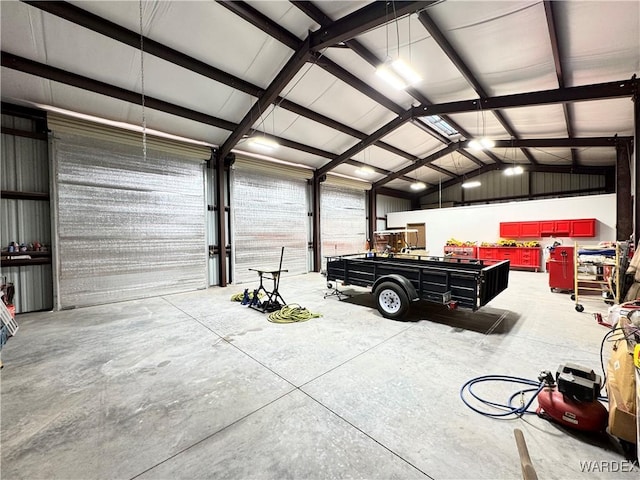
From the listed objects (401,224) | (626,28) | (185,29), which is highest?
(185,29)

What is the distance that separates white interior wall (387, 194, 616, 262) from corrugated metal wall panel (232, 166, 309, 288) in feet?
23.4

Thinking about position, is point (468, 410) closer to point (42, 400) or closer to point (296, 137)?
point (42, 400)

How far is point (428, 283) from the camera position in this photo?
420 centimetres

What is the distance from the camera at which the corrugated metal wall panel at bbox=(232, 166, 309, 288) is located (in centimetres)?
813

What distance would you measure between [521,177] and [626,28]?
477 inches

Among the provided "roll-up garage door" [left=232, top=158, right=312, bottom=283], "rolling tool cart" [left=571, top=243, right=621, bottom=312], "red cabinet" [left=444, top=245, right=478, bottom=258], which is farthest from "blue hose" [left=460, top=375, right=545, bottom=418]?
"red cabinet" [left=444, top=245, right=478, bottom=258]

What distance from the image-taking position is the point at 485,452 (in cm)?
171

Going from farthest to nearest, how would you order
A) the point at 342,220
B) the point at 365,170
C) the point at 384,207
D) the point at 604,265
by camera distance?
the point at 384,207 < the point at 342,220 < the point at 365,170 < the point at 604,265

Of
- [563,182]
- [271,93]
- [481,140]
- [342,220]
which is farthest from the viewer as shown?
[563,182]

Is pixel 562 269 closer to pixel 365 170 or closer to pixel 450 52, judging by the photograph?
pixel 450 52

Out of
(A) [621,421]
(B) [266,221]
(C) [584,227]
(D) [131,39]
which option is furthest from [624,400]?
(C) [584,227]

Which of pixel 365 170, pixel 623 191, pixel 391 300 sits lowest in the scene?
pixel 391 300

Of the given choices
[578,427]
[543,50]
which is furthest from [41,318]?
[543,50]

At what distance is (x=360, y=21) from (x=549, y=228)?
426 inches
